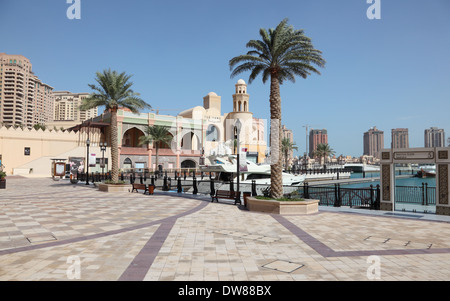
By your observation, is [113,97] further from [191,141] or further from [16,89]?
[16,89]

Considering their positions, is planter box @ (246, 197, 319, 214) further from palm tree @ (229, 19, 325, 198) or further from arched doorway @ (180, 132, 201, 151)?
arched doorway @ (180, 132, 201, 151)

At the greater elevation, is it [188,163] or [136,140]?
[136,140]

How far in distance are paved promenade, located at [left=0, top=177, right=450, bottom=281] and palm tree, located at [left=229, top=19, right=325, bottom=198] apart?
3.97 m

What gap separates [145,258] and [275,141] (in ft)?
32.3

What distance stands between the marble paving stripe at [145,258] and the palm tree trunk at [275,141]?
663cm

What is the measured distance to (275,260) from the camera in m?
6.25

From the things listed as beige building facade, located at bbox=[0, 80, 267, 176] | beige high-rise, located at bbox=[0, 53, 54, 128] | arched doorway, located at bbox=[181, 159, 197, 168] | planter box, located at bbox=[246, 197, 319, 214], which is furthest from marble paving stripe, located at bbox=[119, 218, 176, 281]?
beige high-rise, located at bbox=[0, 53, 54, 128]

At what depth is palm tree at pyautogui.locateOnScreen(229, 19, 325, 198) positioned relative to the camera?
572 inches

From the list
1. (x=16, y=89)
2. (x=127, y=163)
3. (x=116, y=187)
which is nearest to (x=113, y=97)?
(x=116, y=187)

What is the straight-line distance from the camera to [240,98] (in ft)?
219

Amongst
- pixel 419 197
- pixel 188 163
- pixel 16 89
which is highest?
pixel 16 89

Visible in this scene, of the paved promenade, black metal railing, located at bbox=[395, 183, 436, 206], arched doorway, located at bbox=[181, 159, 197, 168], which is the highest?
arched doorway, located at bbox=[181, 159, 197, 168]
